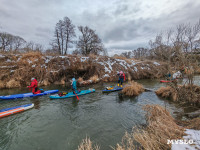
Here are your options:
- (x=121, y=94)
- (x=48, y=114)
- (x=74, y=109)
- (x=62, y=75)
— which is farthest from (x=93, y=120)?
(x=62, y=75)

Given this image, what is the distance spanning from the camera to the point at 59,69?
50.8ft

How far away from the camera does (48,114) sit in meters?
5.90

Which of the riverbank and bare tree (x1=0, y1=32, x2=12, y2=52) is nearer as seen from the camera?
the riverbank

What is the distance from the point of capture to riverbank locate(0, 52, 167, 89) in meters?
13.0

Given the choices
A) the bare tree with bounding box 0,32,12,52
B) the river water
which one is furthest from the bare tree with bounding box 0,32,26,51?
the river water

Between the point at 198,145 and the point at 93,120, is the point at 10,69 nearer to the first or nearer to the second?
the point at 93,120

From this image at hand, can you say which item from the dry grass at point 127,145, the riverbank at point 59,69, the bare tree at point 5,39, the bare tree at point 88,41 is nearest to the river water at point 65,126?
the dry grass at point 127,145

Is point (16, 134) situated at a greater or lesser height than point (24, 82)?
lesser

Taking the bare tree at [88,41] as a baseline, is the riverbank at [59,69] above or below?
below

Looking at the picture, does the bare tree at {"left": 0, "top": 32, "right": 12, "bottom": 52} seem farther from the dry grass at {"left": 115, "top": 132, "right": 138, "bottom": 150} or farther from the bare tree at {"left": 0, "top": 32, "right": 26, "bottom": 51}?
the dry grass at {"left": 115, "top": 132, "right": 138, "bottom": 150}

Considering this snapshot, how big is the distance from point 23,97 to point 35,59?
28.1ft

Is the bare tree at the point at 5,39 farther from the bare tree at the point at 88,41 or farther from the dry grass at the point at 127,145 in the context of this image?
the dry grass at the point at 127,145

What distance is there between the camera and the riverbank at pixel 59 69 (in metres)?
13.0

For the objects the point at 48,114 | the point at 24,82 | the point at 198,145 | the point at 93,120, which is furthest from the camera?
the point at 24,82
